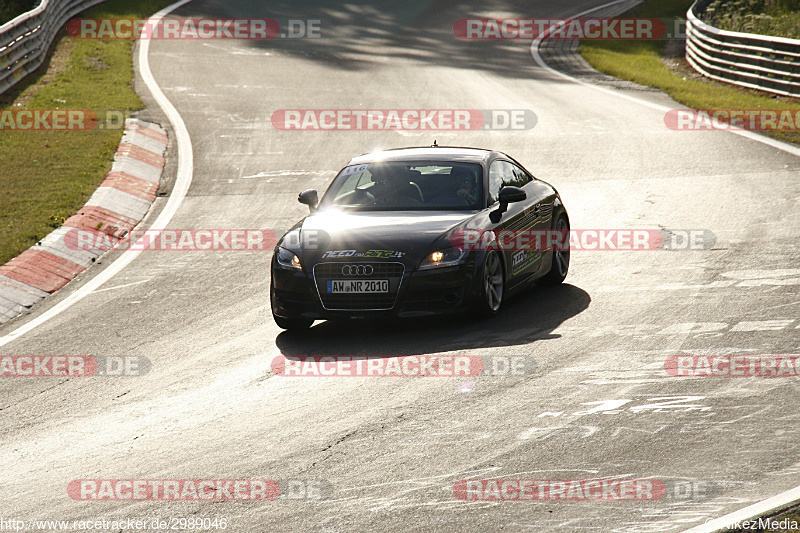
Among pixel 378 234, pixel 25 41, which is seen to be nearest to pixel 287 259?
pixel 378 234

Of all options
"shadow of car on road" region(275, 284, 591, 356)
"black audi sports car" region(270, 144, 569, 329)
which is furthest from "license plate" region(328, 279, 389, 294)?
"shadow of car on road" region(275, 284, 591, 356)

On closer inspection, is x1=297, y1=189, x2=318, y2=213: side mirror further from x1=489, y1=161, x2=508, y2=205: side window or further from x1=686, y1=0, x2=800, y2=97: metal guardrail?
x1=686, y1=0, x2=800, y2=97: metal guardrail

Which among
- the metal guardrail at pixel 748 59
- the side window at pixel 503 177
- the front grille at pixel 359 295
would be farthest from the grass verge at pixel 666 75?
the front grille at pixel 359 295

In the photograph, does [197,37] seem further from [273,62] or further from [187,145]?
[187,145]

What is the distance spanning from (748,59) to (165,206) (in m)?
15.2

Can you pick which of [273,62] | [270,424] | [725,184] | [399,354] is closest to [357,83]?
[273,62]

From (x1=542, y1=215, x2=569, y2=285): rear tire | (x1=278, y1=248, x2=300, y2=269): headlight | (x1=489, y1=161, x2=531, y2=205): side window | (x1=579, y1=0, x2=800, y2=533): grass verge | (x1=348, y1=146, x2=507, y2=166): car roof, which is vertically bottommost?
(x1=579, y1=0, x2=800, y2=533): grass verge

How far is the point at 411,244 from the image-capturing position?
29.5 ft

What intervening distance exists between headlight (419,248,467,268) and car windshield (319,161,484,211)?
903 mm

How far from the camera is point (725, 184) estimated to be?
14992 mm

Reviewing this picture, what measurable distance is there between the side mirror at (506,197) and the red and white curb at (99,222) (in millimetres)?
5104

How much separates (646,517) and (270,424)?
8.86ft

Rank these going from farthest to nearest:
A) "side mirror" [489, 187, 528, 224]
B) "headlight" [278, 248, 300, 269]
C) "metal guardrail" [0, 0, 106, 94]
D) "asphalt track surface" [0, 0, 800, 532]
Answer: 1. "metal guardrail" [0, 0, 106, 94]
2. "side mirror" [489, 187, 528, 224]
3. "headlight" [278, 248, 300, 269]
4. "asphalt track surface" [0, 0, 800, 532]

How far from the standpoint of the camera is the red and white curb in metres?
11.5
